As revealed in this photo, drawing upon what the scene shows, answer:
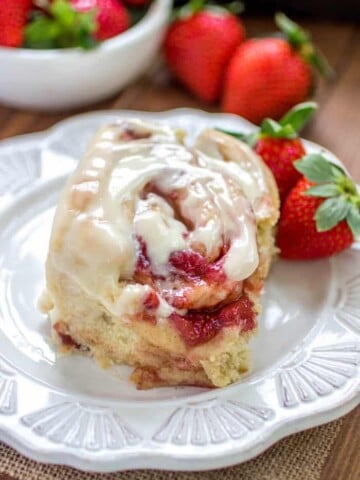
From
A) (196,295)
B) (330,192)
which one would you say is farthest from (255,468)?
(330,192)

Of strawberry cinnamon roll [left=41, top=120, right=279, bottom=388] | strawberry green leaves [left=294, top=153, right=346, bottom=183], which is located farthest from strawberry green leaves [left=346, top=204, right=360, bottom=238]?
strawberry cinnamon roll [left=41, top=120, right=279, bottom=388]

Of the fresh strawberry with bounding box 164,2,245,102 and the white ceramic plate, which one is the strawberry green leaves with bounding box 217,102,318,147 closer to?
the white ceramic plate

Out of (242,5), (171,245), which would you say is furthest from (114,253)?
(242,5)

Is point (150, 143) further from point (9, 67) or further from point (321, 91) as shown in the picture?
point (321, 91)

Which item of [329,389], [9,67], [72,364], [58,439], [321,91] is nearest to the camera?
[58,439]

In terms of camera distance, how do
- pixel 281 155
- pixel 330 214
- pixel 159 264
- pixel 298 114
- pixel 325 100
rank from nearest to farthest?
pixel 159 264 < pixel 330 214 < pixel 281 155 < pixel 298 114 < pixel 325 100

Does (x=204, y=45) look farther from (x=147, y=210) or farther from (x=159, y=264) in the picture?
(x=159, y=264)
